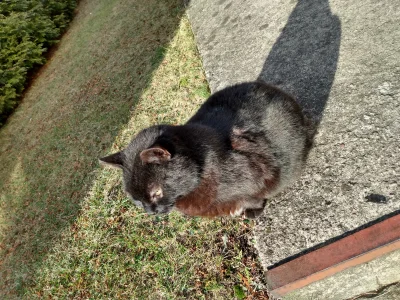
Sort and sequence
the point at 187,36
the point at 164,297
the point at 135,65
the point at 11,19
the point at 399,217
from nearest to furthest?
the point at 399,217 < the point at 164,297 < the point at 187,36 < the point at 135,65 < the point at 11,19

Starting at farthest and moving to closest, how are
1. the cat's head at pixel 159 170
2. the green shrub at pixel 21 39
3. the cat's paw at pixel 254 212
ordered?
the green shrub at pixel 21 39
the cat's paw at pixel 254 212
the cat's head at pixel 159 170

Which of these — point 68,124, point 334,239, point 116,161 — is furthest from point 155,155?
point 68,124

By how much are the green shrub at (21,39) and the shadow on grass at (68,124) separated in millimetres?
381

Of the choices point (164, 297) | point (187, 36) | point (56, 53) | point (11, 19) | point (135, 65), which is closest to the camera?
point (164, 297)

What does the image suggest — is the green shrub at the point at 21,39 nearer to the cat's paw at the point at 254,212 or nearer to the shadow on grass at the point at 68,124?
the shadow on grass at the point at 68,124

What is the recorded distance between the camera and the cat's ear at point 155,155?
6.12ft

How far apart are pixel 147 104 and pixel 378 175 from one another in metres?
3.10

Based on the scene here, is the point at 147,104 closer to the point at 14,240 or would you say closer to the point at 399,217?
the point at 14,240

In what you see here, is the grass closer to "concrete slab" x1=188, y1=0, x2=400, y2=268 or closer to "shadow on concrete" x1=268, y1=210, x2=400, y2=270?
"shadow on concrete" x1=268, y1=210, x2=400, y2=270

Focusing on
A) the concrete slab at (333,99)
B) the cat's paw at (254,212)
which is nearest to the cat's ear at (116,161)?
the cat's paw at (254,212)

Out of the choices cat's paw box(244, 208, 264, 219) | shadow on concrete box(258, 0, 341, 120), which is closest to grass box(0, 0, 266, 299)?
cat's paw box(244, 208, 264, 219)

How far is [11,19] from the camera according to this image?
8336 millimetres

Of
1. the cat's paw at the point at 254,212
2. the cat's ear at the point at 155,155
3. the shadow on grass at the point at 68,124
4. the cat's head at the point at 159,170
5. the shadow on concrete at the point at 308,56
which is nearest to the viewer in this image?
the cat's ear at the point at 155,155

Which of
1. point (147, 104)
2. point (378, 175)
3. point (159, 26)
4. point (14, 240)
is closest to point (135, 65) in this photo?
Result: point (159, 26)
